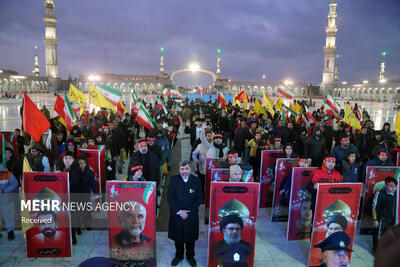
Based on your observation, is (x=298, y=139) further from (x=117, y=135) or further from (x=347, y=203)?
(x=117, y=135)

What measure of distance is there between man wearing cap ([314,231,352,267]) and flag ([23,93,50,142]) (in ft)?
16.3

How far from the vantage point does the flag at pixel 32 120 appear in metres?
4.95

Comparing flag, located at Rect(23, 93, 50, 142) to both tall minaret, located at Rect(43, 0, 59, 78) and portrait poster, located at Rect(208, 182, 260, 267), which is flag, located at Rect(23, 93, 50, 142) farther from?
tall minaret, located at Rect(43, 0, 59, 78)

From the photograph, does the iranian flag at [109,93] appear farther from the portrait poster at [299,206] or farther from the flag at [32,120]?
the portrait poster at [299,206]

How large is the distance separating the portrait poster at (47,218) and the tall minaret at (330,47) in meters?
91.1

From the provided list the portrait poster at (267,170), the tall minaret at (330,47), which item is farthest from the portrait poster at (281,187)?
the tall minaret at (330,47)

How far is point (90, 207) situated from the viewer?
203 inches

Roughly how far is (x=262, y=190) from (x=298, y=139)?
370 centimetres

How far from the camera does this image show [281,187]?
5270mm

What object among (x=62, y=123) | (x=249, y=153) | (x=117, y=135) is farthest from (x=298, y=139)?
(x=62, y=123)

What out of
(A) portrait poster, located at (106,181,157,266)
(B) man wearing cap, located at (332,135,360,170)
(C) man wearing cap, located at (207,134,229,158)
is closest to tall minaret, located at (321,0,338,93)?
(B) man wearing cap, located at (332,135,360,170)

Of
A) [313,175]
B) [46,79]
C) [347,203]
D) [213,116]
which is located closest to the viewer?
[347,203]

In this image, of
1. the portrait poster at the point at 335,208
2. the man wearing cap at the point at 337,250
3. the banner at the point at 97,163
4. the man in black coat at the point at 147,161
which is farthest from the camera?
the banner at the point at 97,163

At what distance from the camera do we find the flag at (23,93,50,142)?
4.95m
